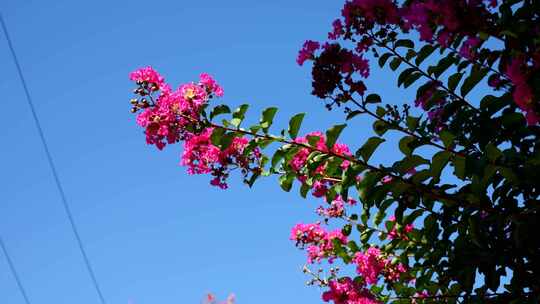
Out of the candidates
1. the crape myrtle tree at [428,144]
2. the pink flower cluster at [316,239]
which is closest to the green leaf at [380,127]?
the crape myrtle tree at [428,144]

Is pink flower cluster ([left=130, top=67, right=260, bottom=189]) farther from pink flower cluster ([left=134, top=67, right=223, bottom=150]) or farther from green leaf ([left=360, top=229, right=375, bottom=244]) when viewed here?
green leaf ([left=360, top=229, right=375, bottom=244])

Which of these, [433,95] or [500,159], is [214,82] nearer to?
[433,95]

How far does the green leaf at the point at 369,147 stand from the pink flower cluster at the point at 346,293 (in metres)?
1.39

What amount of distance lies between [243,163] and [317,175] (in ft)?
1.44

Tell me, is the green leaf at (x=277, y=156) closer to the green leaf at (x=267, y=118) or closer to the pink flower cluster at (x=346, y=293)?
the green leaf at (x=267, y=118)

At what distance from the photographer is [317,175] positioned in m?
2.93

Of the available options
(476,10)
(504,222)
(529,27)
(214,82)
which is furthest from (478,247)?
Result: (214,82)

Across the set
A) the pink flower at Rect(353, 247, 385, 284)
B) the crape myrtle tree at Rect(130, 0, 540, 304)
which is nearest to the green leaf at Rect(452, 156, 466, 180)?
the crape myrtle tree at Rect(130, 0, 540, 304)

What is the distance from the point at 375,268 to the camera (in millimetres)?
3572

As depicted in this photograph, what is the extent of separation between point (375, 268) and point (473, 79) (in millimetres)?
1486

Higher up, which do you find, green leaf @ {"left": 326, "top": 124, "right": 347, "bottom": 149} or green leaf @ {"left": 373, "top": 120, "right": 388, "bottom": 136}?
green leaf @ {"left": 326, "top": 124, "right": 347, "bottom": 149}

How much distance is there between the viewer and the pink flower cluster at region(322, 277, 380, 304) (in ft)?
11.8

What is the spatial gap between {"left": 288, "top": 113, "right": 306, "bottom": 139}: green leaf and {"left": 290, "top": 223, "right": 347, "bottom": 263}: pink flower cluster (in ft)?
4.61

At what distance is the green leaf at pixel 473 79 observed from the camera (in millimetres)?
2629
